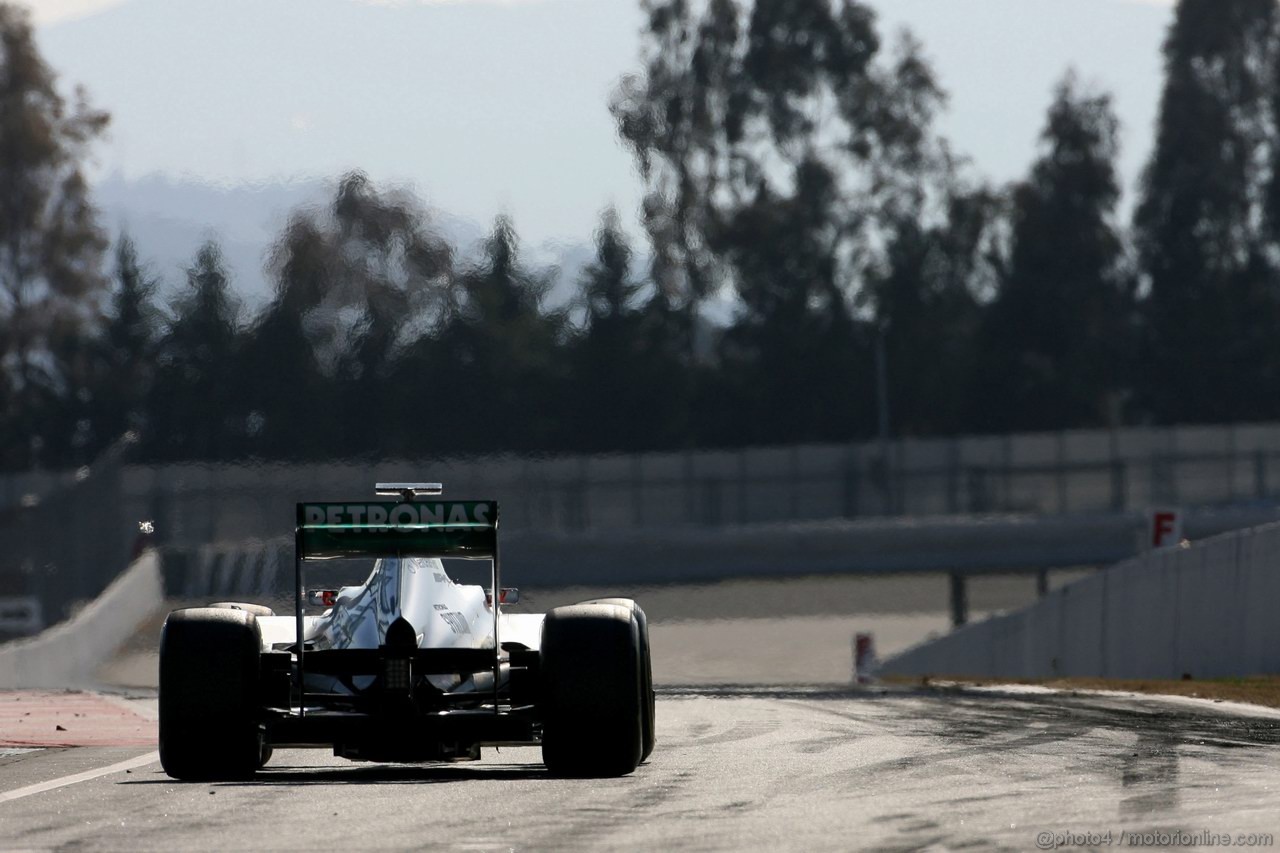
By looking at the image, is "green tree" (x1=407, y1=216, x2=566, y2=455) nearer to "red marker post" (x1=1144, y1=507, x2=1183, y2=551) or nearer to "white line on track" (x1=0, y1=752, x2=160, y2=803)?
"red marker post" (x1=1144, y1=507, x2=1183, y2=551)

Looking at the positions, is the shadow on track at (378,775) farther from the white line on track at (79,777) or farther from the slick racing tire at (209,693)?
the white line on track at (79,777)

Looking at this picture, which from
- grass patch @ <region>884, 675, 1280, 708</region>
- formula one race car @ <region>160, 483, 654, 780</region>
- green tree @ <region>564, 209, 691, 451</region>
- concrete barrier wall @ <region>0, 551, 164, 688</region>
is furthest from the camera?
green tree @ <region>564, 209, 691, 451</region>

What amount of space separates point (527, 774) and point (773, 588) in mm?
41665

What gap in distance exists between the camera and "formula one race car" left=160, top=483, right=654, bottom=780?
10539mm

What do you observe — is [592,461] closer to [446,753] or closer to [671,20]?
[671,20]

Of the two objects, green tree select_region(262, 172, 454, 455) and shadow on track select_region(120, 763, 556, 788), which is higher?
green tree select_region(262, 172, 454, 455)

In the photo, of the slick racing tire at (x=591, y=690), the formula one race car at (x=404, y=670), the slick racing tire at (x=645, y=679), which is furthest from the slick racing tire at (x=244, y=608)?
the slick racing tire at (x=645, y=679)

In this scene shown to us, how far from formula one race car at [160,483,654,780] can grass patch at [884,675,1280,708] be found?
7.76 metres

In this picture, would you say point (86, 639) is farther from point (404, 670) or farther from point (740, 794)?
point (740, 794)

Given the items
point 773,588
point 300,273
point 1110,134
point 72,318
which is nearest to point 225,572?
point 773,588

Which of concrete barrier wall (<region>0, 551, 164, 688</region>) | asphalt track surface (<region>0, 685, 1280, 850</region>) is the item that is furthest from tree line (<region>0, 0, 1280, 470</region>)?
asphalt track surface (<region>0, 685, 1280, 850</region>)

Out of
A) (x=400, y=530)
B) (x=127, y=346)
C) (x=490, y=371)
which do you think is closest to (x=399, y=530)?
(x=400, y=530)

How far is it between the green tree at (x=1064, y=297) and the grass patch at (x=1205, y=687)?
183ft

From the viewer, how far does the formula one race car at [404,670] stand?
415 inches
